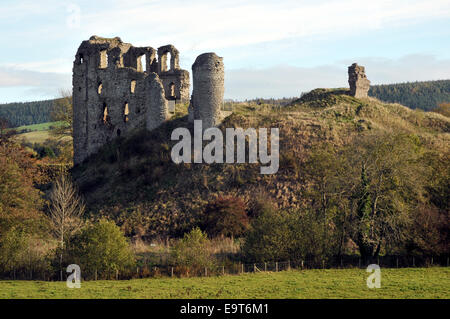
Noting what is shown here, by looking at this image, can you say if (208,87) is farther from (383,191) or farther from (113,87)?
(383,191)

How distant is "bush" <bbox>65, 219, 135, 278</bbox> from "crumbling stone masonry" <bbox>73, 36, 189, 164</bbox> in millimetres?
19150

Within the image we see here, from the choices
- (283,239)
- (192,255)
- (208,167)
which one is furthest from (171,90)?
(192,255)

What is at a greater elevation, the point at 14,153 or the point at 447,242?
the point at 14,153

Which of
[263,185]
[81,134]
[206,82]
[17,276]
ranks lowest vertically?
[17,276]

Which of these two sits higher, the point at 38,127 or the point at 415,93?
the point at 415,93

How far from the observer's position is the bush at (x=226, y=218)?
33438mm

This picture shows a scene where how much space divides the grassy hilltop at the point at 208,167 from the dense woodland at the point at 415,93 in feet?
217

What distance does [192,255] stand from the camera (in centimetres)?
2722

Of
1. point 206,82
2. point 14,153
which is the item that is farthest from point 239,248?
point 14,153

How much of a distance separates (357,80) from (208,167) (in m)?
18.7

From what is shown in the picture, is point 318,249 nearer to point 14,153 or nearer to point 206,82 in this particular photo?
point 206,82

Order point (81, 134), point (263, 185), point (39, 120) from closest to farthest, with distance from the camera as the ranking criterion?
point (263, 185) < point (81, 134) < point (39, 120)

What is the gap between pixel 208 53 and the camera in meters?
40.5
